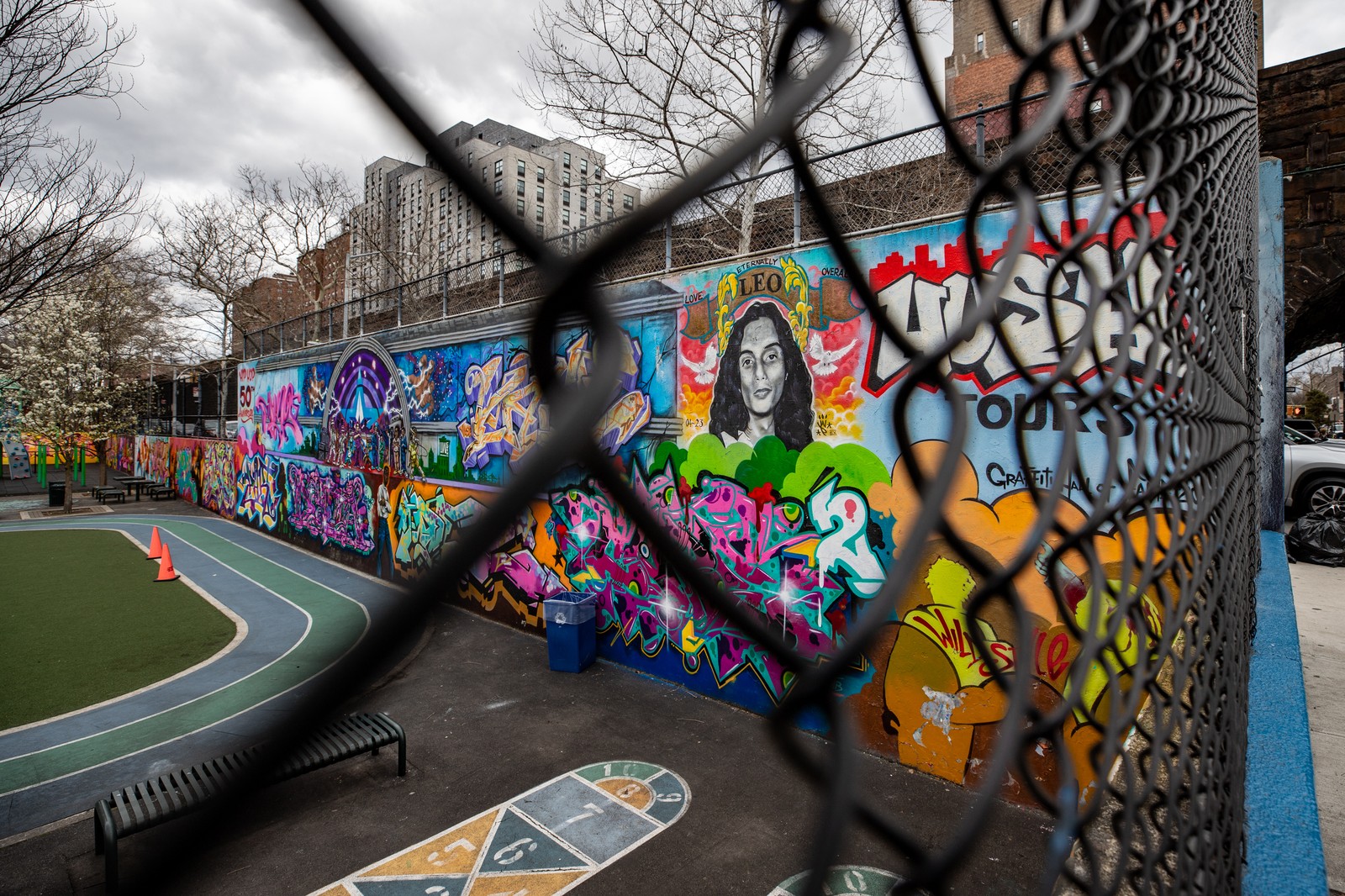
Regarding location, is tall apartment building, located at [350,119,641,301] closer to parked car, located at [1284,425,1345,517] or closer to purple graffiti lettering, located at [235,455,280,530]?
parked car, located at [1284,425,1345,517]

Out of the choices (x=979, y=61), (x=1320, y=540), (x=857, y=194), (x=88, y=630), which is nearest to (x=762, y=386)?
(x=857, y=194)

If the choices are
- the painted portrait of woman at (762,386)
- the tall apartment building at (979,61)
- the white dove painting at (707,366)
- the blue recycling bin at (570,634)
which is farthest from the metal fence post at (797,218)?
the blue recycling bin at (570,634)

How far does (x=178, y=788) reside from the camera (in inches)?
213

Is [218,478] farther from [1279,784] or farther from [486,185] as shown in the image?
[486,185]

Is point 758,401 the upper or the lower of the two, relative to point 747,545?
upper

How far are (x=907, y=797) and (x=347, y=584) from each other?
1091 cm

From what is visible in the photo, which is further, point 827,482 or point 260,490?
point 260,490

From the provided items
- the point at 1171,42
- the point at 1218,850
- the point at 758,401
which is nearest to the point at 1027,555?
the point at 1171,42

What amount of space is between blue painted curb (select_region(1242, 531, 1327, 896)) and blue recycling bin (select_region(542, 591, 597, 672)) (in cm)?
669

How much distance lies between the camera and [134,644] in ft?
33.0

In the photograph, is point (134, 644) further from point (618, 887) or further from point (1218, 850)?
point (1218, 850)

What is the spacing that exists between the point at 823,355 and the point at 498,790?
4.79 meters

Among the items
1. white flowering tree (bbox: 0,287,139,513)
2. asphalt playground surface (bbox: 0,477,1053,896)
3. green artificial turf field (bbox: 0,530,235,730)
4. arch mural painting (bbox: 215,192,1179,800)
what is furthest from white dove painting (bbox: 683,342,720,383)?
white flowering tree (bbox: 0,287,139,513)

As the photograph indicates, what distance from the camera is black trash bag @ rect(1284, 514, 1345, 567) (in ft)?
34.5
